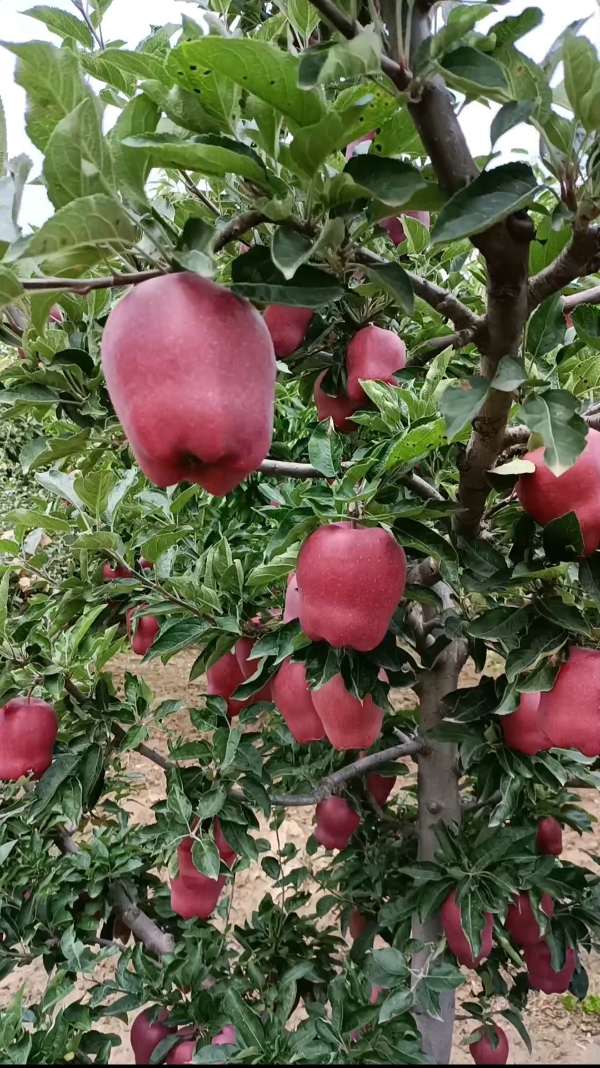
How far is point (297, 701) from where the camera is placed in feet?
A: 2.55

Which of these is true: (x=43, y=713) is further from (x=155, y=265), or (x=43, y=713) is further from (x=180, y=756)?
(x=155, y=265)

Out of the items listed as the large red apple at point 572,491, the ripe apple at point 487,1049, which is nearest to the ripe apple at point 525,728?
the large red apple at point 572,491

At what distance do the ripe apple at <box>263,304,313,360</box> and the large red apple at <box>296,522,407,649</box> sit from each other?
0.22m

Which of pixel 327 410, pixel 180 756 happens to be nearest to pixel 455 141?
pixel 327 410

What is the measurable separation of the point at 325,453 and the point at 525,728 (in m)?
0.38

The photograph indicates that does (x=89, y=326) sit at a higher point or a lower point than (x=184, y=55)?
lower

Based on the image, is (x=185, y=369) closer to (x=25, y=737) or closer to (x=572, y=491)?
(x=572, y=491)

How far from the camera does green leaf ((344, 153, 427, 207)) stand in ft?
1.32

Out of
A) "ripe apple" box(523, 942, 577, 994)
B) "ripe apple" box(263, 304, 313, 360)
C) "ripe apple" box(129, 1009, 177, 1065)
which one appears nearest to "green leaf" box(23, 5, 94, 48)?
"ripe apple" box(263, 304, 313, 360)

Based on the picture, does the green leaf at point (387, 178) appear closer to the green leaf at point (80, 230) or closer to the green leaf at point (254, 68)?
the green leaf at point (254, 68)

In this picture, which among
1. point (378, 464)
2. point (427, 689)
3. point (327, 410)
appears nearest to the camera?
point (378, 464)

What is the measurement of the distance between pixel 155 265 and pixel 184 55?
4.2 inches

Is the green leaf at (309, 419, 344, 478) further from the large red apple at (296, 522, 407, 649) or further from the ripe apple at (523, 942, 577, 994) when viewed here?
the ripe apple at (523, 942, 577, 994)

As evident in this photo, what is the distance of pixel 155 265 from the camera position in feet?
1.33
